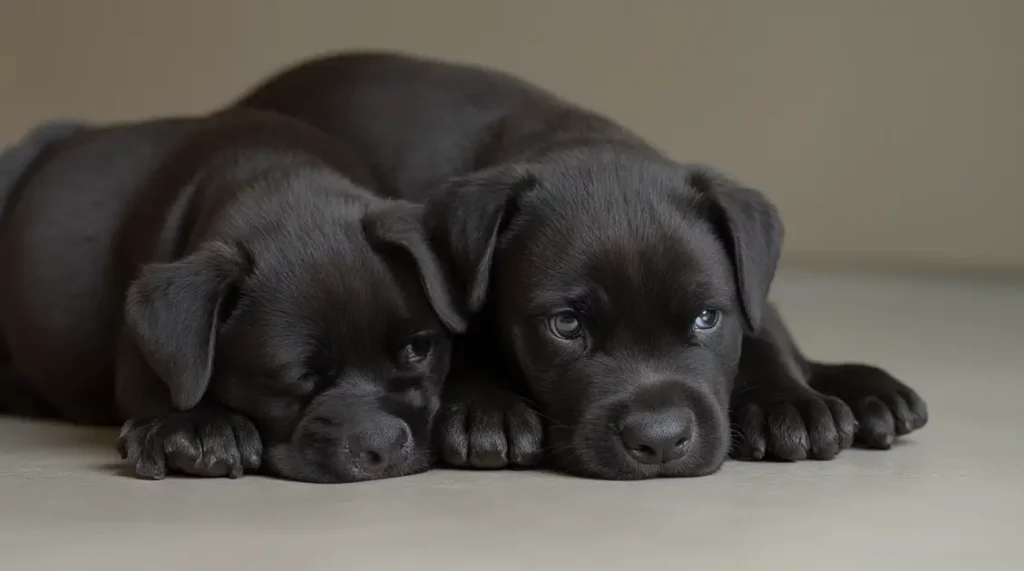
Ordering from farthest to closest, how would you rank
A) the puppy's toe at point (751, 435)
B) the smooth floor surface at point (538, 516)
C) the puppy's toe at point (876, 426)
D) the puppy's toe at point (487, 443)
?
the puppy's toe at point (876, 426) → the puppy's toe at point (751, 435) → the puppy's toe at point (487, 443) → the smooth floor surface at point (538, 516)

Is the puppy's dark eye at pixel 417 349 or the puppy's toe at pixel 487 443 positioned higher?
the puppy's dark eye at pixel 417 349

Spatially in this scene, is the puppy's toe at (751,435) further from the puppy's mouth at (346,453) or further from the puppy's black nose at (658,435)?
the puppy's mouth at (346,453)

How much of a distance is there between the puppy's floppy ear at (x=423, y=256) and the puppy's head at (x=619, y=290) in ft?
0.17

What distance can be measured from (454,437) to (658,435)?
0.44 meters

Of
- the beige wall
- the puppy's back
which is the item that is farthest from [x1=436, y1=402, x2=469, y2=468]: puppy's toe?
the beige wall

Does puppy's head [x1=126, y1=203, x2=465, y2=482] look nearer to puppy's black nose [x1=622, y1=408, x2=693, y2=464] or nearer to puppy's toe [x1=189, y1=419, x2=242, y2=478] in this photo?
puppy's toe [x1=189, y1=419, x2=242, y2=478]

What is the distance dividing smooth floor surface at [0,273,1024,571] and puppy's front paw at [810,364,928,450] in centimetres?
5

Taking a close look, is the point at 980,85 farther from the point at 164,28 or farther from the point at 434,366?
the point at 434,366

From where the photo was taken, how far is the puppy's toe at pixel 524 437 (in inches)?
110

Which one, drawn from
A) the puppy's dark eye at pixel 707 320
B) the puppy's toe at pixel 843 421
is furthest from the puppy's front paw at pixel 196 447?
the puppy's toe at pixel 843 421

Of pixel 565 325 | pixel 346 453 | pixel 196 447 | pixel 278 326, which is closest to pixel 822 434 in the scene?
pixel 565 325

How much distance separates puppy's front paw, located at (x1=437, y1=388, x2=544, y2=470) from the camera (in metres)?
2.79

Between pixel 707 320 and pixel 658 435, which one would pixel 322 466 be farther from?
pixel 707 320

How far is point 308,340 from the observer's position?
272 centimetres
